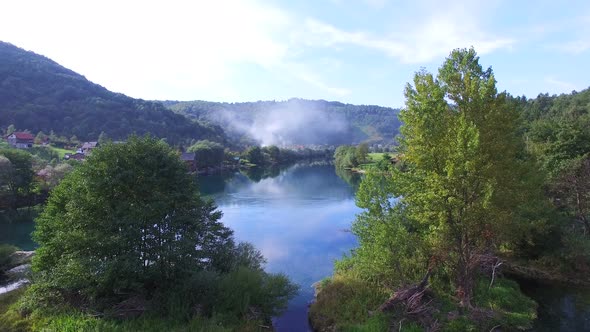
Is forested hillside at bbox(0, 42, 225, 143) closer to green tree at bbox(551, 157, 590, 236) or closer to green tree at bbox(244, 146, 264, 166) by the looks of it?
green tree at bbox(244, 146, 264, 166)

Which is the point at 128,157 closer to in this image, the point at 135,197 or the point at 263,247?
the point at 135,197

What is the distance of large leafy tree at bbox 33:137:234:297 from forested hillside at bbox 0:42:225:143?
3525 inches

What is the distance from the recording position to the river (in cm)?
1805

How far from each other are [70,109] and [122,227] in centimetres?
11900

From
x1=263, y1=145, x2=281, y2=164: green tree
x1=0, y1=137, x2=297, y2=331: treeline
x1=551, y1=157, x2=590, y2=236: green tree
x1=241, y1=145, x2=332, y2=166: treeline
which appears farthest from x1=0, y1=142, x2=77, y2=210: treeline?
x1=263, y1=145, x2=281, y2=164: green tree

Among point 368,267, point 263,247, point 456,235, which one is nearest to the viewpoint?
point 456,235

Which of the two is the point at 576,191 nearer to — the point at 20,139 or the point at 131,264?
the point at 131,264

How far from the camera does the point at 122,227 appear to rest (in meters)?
15.6

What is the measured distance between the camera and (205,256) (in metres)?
17.8

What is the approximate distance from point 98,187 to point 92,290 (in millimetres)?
4411

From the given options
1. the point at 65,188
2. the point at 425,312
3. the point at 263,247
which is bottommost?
the point at 263,247

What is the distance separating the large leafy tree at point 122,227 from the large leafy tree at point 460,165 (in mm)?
10438

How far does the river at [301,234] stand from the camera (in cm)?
1805

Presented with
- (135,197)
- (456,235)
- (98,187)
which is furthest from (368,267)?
(98,187)
